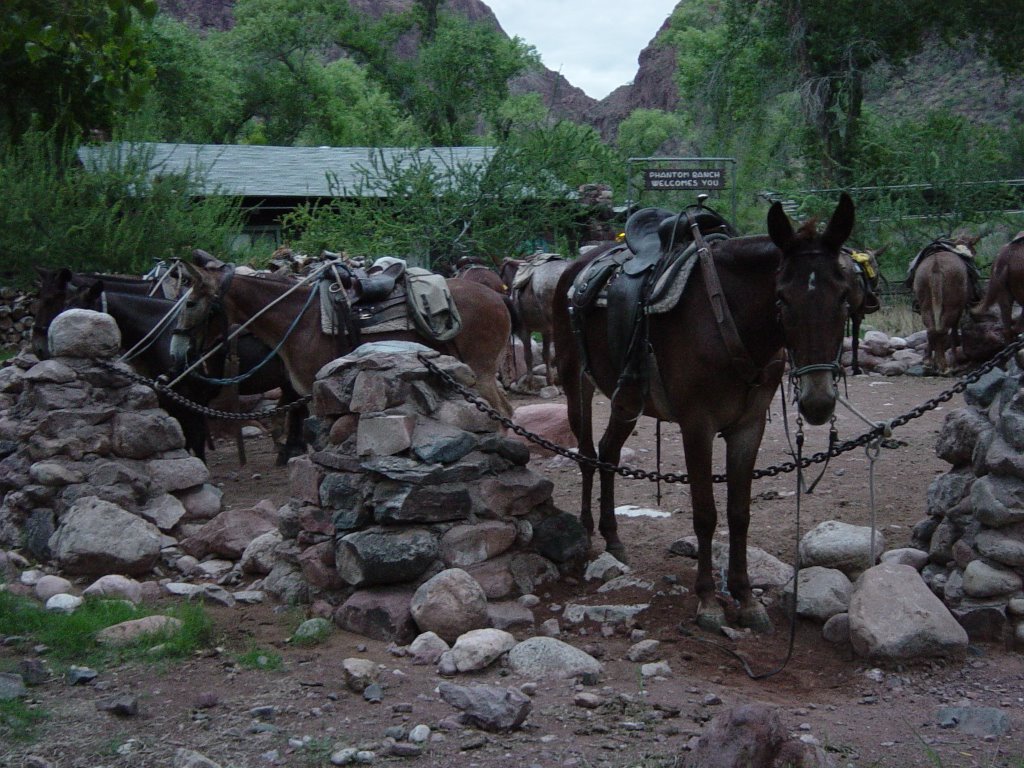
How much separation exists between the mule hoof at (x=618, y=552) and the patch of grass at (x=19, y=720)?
3211 millimetres

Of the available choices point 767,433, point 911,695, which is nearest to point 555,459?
point 767,433

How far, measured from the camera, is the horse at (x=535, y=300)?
14211 mm

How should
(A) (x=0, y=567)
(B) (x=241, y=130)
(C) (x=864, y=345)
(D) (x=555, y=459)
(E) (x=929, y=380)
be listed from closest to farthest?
1. (A) (x=0, y=567)
2. (D) (x=555, y=459)
3. (E) (x=929, y=380)
4. (C) (x=864, y=345)
5. (B) (x=241, y=130)

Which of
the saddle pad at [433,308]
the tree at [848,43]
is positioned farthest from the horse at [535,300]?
the tree at [848,43]

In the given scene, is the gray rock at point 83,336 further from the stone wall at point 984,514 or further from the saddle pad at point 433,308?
the stone wall at point 984,514

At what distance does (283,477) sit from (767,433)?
469 cm

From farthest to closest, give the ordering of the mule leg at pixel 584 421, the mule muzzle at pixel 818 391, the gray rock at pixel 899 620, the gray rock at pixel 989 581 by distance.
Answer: the mule leg at pixel 584 421
the gray rock at pixel 989 581
the gray rock at pixel 899 620
the mule muzzle at pixel 818 391

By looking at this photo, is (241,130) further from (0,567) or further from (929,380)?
(0,567)

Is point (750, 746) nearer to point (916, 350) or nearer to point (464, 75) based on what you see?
point (916, 350)

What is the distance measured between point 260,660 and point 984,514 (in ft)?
10.9

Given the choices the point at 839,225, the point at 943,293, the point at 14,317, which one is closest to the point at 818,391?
the point at 839,225

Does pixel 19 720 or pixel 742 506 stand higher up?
pixel 742 506

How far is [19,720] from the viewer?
12.7 ft

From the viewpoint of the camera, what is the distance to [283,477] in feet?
31.2
